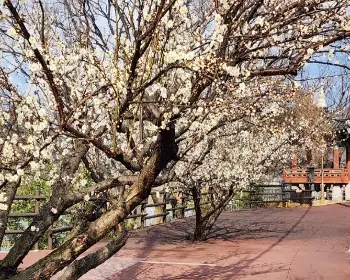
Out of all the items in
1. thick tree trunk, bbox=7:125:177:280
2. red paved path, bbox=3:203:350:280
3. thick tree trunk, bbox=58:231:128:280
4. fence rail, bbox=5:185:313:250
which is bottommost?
red paved path, bbox=3:203:350:280

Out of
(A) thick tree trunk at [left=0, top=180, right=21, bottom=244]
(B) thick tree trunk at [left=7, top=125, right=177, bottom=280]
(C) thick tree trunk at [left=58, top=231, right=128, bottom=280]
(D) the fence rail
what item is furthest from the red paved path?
(B) thick tree trunk at [left=7, top=125, right=177, bottom=280]

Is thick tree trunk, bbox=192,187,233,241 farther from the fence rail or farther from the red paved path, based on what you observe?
the fence rail

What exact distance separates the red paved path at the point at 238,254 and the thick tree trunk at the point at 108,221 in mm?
4886

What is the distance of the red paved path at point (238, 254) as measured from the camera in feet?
30.0

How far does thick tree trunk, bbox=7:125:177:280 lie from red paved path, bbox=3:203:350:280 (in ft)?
16.0

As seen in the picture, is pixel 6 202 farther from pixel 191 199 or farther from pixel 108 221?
pixel 191 199

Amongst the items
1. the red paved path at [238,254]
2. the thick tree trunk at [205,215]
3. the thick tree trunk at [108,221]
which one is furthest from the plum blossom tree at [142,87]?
the thick tree trunk at [205,215]

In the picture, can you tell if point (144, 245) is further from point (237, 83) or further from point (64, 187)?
point (237, 83)

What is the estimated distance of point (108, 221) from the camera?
4.07 metres

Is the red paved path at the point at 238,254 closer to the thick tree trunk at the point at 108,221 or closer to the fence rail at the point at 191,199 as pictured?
the fence rail at the point at 191,199

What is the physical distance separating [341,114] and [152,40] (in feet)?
119

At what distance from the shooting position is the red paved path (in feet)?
30.0

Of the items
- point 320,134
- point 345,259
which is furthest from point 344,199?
point 345,259

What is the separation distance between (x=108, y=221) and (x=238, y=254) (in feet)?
25.5
